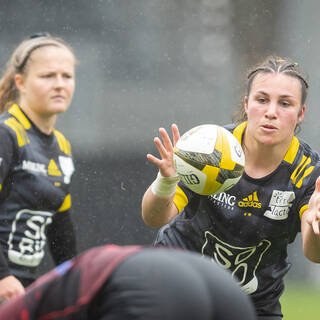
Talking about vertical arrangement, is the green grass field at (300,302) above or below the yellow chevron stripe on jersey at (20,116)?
below

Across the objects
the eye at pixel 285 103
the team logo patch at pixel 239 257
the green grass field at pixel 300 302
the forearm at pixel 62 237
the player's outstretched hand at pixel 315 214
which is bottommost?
the green grass field at pixel 300 302

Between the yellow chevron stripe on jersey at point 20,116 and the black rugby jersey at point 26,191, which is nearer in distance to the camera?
the black rugby jersey at point 26,191

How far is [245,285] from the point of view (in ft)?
11.7

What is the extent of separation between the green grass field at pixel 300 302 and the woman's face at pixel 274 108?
395cm

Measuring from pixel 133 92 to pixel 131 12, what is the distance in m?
0.97

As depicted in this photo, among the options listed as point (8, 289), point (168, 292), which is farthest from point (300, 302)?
point (168, 292)

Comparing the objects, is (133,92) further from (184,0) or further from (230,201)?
(230,201)

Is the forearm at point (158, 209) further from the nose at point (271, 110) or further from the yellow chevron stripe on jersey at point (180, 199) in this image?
the nose at point (271, 110)

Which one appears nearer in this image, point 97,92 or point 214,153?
point 214,153

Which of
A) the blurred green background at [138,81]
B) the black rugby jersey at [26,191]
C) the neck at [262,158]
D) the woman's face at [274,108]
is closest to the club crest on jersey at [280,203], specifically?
the neck at [262,158]

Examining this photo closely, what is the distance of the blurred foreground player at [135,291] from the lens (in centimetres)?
167

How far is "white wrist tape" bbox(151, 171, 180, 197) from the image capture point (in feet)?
10.9

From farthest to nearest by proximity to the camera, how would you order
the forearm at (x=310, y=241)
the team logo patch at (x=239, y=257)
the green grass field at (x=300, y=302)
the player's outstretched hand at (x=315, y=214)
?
the green grass field at (x=300, y=302), the team logo patch at (x=239, y=257), the forearm at (x=310, y=241), the player's outstretched hand at (x=315, y=214)

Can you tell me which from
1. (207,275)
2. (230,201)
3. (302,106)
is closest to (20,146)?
(230,201)
